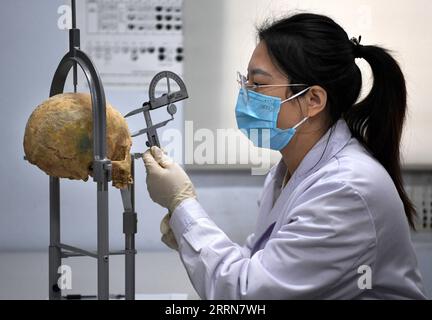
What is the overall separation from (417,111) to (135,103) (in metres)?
1.03

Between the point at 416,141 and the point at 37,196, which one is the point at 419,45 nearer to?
the point at 416,141

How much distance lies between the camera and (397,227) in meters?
1.14


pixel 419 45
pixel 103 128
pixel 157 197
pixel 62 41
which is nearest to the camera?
pixel 103 128

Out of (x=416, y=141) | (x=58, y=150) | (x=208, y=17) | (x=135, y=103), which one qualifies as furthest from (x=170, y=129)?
(x=58, y=150)

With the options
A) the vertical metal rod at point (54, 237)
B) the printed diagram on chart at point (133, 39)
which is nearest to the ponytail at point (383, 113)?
the vertical metal rod at point (54, 237)

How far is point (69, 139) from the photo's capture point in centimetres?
110

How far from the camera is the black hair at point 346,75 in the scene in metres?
1.20

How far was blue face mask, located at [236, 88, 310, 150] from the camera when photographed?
1.24 metres

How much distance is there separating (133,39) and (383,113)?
122cm

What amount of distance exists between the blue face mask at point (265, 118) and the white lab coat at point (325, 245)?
10 centimetres

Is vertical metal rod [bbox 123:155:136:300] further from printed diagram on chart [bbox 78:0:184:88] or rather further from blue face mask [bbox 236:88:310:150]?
printed diagram on chart [bbox 78:0:184:88]

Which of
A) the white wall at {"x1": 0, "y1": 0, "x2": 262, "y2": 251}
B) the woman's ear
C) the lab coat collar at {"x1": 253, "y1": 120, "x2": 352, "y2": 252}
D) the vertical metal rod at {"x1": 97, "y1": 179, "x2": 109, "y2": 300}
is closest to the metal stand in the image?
the vertical metal rod at {"x1": 97, "y1": 179, "x2": 109, "y2": 300}

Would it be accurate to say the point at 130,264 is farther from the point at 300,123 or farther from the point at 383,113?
the point at 383,113
